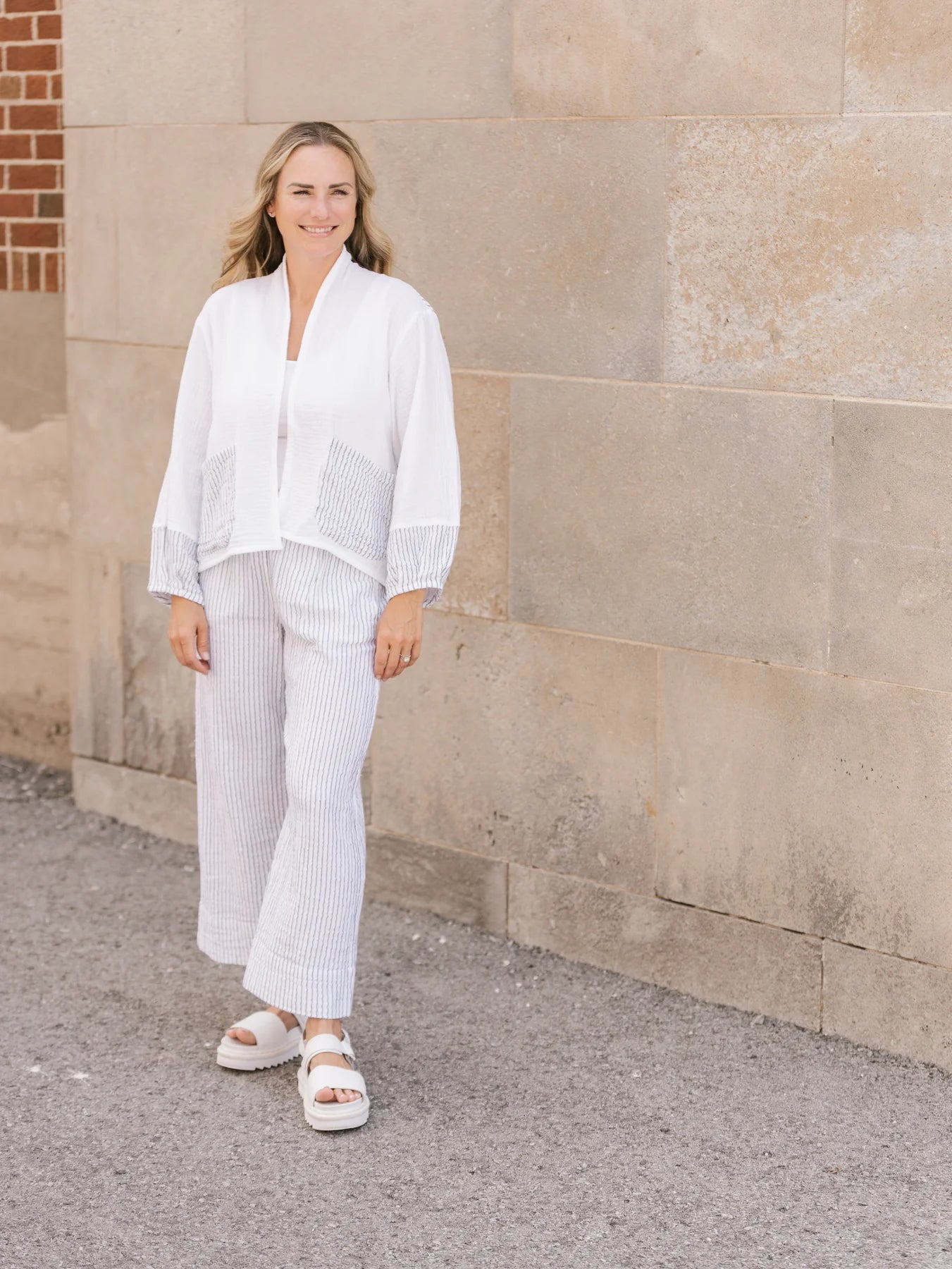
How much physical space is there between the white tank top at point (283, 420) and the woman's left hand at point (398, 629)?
352 millimetres

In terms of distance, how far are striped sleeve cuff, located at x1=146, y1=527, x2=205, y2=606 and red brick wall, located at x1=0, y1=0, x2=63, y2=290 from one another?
8.75ft

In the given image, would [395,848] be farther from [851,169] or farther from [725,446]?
[851,169]

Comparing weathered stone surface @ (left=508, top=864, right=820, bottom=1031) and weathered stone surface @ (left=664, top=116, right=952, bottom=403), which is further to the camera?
weathered stone surface @ (left=508, top=864, right=820, bottom=1031)

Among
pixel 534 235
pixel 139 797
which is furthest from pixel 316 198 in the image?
pixel 139 797

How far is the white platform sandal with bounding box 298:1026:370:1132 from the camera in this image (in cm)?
393

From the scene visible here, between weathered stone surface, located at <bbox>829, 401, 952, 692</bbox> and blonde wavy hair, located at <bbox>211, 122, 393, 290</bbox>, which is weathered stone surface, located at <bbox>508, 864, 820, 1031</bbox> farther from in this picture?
blonde wavy hair, located at <bbox>211, 122, 393, 290</bbox>

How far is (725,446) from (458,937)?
1585 millimetres

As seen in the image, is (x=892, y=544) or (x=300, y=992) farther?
(x=892, y=544)

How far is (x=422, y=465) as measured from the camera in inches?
151

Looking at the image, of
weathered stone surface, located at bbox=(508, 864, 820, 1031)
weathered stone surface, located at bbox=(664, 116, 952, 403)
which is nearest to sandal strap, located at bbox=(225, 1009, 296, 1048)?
weathered stone surface, located at bbox=(508, 864, 820, 1031)

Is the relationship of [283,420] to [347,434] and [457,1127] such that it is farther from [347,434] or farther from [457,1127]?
[457,1127]

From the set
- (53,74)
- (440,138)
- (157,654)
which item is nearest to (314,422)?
(440,138)

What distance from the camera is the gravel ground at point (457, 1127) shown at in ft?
11.5

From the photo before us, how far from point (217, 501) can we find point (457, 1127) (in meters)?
1.42
